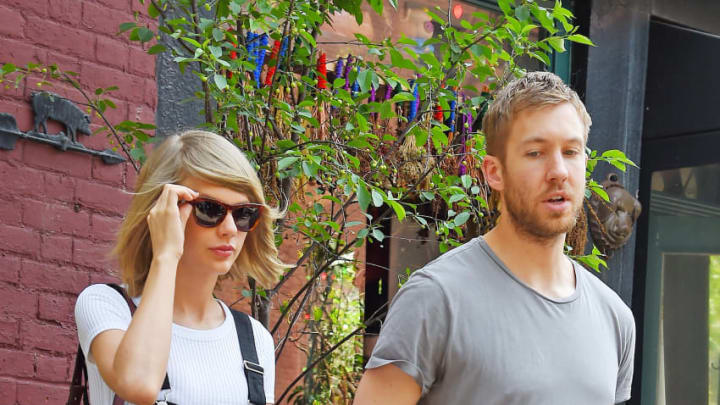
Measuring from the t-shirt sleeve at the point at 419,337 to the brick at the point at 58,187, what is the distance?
2.04 metres

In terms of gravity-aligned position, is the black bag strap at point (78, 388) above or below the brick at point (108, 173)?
below

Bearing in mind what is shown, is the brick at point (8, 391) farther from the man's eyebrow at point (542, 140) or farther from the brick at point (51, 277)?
the man's eyebrow at point (542, 140)

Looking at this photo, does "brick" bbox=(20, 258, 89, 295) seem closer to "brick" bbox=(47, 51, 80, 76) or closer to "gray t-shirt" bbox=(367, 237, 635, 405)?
"brick" bbox=(47, 51, 80, 76)

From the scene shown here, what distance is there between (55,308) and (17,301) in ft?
0.49

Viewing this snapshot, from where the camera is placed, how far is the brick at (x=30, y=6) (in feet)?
12.2

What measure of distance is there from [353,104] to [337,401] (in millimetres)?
3643

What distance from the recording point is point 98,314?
2.32 meters

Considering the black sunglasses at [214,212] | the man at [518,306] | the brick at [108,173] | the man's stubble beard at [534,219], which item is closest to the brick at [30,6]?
the brick at [108,173]

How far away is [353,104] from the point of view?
3.33 m

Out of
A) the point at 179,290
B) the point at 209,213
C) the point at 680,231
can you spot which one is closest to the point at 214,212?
the point at 209,213

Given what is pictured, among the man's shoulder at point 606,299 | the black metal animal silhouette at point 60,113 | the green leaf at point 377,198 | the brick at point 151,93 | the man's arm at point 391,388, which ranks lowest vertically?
the man's arm at point 391,388

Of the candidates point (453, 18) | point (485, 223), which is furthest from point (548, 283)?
point (453, 18)

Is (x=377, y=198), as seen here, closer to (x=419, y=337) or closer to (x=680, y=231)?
(x=419, y=337)

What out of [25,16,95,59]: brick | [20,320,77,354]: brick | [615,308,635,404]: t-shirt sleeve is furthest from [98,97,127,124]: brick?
[615,308,635,404]: t-shirt sleeve
